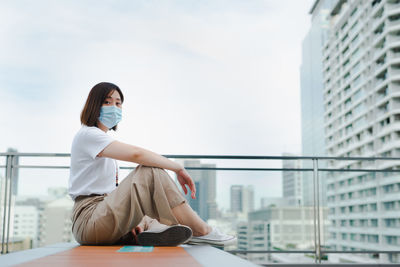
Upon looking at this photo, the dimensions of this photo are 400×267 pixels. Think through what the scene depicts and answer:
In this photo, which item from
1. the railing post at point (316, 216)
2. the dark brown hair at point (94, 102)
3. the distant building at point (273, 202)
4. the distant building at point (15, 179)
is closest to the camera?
the dark brown hair at point (94, 102)

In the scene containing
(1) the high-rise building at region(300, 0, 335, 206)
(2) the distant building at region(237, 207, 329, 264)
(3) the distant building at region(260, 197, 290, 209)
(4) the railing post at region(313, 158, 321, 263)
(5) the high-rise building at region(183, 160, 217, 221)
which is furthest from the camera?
(1) the high-rise building at region(300, 0, 335, 206)

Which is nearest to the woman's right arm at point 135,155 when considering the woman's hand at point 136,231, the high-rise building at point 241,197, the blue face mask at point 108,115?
the blue face mask at point 108,115

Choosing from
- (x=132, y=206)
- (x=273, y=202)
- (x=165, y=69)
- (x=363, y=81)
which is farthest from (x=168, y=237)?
(x=363, y=81)

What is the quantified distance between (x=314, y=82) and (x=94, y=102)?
78.7 metres

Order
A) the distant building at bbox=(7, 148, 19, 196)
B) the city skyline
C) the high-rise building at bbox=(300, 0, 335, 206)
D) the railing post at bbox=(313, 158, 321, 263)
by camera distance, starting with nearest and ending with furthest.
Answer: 1. the railing post at bbox=(313, 158, 321, 263)
2. the distant building at bbox=(7, 148, 19, 196)
3. the city skyline
4. the high-rise building at bbox=(300, 0, 335, 206)

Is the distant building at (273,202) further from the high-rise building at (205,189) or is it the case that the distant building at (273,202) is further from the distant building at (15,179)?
the distant building at (15,179)

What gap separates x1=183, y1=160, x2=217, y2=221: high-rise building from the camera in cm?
378

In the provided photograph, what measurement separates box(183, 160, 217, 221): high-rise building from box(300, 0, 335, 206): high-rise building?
64.5 meters

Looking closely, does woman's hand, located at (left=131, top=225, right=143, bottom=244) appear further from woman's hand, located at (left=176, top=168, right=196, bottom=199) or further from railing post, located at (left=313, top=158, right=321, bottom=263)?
railing post, located at (left=313, top=158, right=321, bottom=263)

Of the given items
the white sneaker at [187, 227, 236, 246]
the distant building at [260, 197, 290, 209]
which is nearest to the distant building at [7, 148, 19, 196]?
the white sneaker at [187, 227, 236, 246]

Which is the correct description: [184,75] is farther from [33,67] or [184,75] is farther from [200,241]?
[200,241]

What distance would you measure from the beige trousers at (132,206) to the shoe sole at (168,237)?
0.04 meters

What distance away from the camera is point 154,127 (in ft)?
145

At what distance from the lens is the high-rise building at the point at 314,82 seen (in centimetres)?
7044
